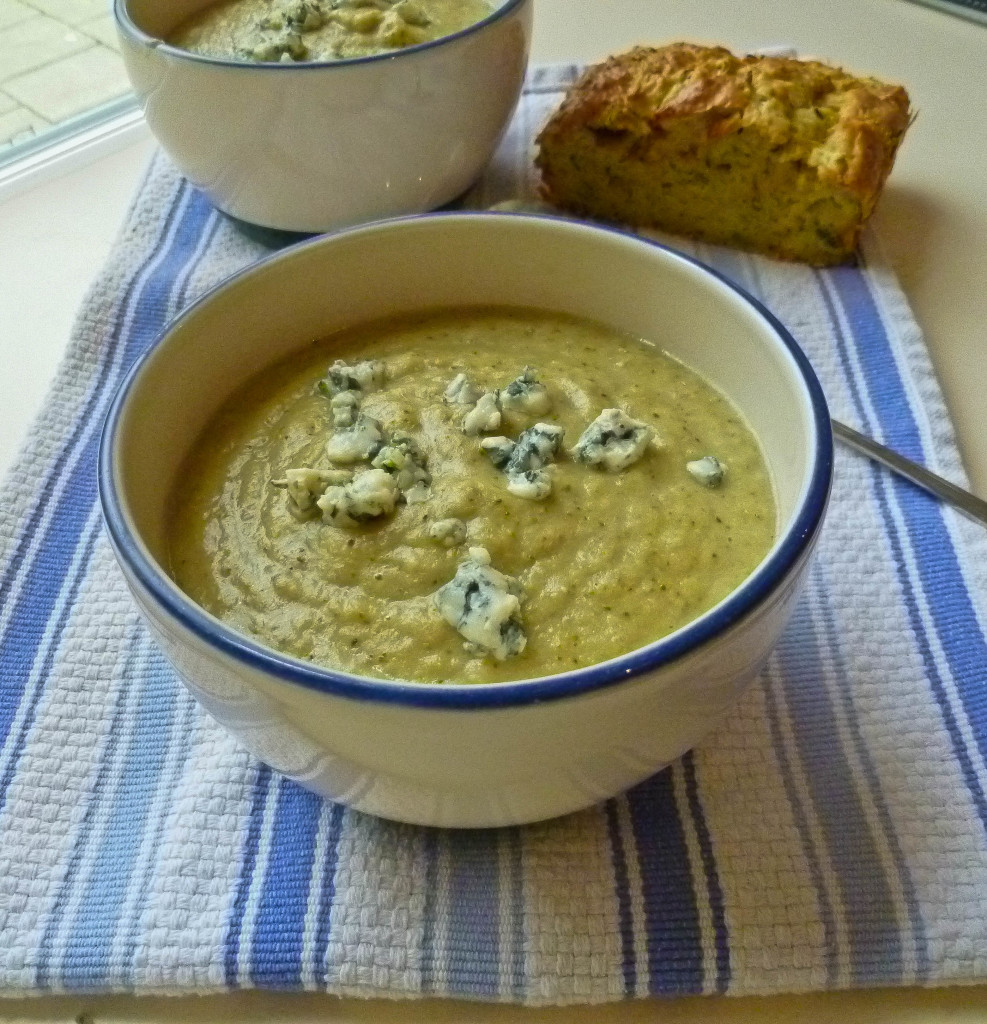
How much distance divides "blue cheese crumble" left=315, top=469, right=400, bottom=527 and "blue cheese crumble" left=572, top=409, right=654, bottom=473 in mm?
170

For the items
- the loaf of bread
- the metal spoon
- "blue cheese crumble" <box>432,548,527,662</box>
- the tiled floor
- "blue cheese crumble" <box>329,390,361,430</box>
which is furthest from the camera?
the tiled floor

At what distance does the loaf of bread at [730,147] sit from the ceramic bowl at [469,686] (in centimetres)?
56

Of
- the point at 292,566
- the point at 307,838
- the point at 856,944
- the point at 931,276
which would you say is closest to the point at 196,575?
the point at 292,566

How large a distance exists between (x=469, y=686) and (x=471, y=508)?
27cm

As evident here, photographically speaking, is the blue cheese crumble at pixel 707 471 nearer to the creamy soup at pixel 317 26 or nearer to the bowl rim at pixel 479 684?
the bowl rim at pixel 479 684

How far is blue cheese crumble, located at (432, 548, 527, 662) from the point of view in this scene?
77 centimetres

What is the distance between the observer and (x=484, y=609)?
30.5 inches

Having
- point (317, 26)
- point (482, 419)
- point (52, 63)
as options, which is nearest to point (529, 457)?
point (482, 419)

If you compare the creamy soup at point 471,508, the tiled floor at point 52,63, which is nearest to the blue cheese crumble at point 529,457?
the creamy soup at point 471,508

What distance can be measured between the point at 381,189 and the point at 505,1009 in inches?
41.6

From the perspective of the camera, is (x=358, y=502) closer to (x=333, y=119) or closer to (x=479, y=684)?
(x=479, y=684)

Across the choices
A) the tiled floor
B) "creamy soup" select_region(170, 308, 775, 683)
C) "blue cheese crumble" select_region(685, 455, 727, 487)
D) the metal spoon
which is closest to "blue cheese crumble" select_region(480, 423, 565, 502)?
"creamy soup" select_region(170, 308, 775, 683)

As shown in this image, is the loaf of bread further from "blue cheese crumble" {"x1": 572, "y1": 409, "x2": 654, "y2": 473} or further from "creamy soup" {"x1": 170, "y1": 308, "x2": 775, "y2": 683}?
"blue cheese crumble" {"x1": 572, "y1": 409, "x2": 654, "y2": 473}

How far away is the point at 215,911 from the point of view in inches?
31.8
